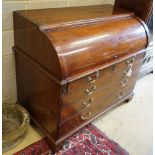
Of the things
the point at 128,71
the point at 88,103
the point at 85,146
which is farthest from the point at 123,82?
the point at 85,146

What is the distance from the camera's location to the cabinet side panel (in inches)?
52.1

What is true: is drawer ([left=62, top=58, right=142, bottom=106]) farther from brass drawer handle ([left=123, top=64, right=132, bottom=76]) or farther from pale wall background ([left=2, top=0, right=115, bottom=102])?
pale wall background ([left=2, top=0, right=115, bottom=102])

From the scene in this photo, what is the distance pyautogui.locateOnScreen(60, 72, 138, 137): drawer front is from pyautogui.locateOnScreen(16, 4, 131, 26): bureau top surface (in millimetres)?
660

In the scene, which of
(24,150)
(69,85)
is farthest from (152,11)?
(24,150)

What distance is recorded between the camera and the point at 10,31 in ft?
4.73

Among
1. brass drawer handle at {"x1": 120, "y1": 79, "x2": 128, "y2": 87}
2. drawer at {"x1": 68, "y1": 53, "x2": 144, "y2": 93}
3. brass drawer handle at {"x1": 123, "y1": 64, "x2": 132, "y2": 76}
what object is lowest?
brass drawer handle at {"x1": 120, "y1": 79, "x2": 128, "y2": 87}

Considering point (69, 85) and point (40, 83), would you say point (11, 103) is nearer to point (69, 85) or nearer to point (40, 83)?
point (40, 83)

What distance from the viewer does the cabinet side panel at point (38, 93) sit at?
132cm

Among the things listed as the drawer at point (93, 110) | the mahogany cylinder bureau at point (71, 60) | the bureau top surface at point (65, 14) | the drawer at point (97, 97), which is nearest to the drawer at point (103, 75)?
the mahogany cylinder bureau at point (71, 60)

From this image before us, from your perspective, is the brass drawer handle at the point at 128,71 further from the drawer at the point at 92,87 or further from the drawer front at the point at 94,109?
the drawer front at the point at 94,109

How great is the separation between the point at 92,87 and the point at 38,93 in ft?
1.30

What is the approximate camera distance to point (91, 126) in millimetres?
1818

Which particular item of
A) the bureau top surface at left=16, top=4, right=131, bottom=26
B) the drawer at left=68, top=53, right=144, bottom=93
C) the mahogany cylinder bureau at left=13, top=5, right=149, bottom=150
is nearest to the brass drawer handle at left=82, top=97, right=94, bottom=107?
the mahogany cylinder bureau at left=13, top=5, right=149, bottom=150

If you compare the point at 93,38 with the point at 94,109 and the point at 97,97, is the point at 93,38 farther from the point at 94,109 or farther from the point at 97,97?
the point at 94,109
